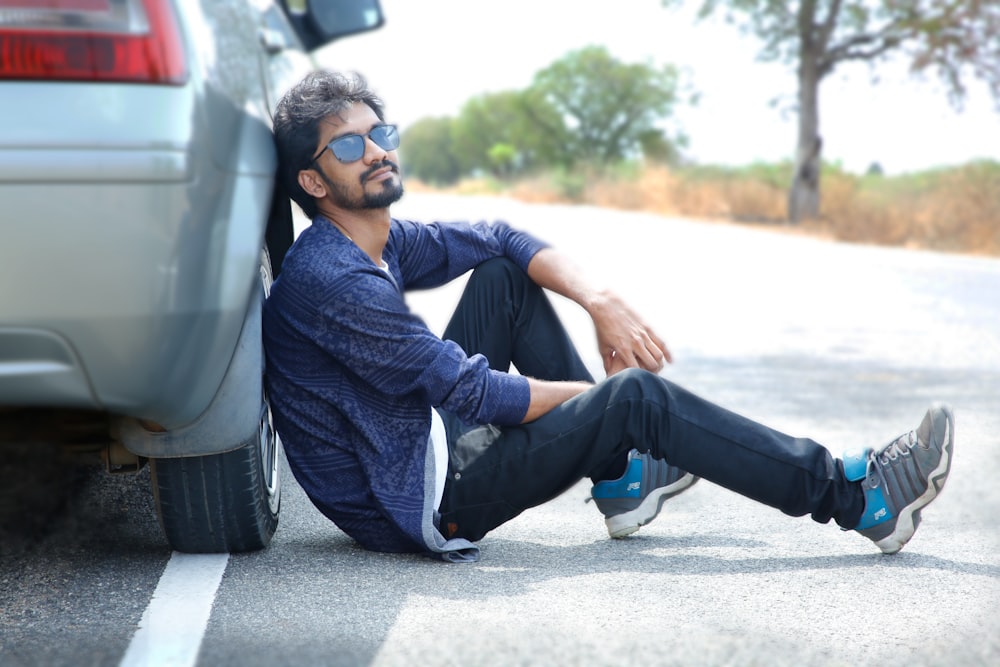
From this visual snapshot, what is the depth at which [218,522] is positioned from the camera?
328 cm

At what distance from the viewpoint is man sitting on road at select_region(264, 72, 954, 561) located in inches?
126

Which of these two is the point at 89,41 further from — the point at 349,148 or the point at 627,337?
the point at 627,337

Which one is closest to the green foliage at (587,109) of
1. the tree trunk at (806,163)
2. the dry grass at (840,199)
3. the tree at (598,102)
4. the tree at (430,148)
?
the tree at (598,102)

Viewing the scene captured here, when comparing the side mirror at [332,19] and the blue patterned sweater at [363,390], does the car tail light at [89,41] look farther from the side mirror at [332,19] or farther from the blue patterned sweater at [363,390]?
the side mirror at [332,19]

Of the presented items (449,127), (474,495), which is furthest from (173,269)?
(449,127)

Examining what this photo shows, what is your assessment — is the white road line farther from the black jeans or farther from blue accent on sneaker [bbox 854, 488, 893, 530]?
blue accent on sneaker [bbox 854, 488, 893, 530]

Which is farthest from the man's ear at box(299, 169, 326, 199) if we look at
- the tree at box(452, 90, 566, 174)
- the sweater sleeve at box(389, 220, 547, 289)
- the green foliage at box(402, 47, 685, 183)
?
the green foliage at box(402, 47, 685, 183)

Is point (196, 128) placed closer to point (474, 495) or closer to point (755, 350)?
point (474, 495)

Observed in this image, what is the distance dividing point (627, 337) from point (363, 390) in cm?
83

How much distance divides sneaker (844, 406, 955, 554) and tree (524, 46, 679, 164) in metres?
78.9

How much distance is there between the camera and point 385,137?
11.2 feet

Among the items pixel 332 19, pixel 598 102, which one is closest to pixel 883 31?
pixel 332 19

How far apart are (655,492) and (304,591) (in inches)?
42.7

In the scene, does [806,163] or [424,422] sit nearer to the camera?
[424,422]
